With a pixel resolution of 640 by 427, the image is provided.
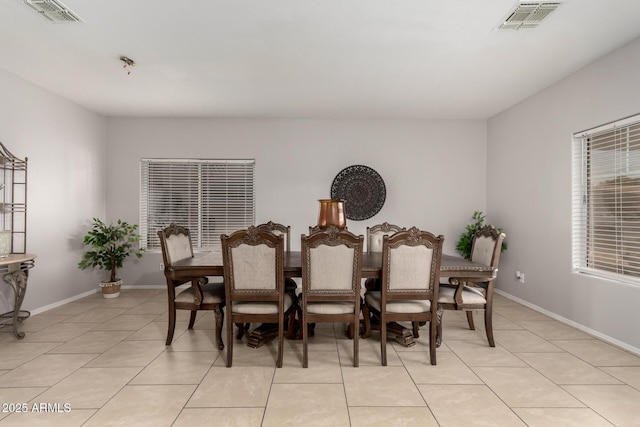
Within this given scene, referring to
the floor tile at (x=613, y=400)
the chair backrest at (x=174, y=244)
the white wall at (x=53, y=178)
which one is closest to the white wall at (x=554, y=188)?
the floor tile at (x=613, y=400)

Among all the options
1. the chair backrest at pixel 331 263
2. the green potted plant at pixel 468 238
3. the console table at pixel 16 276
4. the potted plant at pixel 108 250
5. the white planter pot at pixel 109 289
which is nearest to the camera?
the chair backrest at pixel 331 263

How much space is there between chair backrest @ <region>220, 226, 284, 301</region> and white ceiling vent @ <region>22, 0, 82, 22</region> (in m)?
2.04

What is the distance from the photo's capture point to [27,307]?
12.7 feet

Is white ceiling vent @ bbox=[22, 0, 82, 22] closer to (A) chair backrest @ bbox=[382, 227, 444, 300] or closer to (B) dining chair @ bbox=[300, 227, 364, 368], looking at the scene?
(B) dining chair @ bbox=[300, 227, 364, 368]

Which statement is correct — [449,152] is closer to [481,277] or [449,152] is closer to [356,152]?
[356,152]

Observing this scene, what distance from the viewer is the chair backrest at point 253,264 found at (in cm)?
255

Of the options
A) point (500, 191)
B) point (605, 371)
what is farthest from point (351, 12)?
point (500, 191)

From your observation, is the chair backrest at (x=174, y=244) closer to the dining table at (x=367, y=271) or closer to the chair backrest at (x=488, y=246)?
the dining table at (x=367, y=271)

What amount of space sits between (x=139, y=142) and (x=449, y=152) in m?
4.88

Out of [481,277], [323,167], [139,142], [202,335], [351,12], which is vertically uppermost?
[351,12]

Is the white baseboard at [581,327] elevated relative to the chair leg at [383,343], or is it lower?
lower

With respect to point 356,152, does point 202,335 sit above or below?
below

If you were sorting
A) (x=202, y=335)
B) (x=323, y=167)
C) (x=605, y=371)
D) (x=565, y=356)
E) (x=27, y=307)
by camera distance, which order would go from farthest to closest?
1. (x=323, y=167)
2. (x=27, y=307)
3. (x=202, y=335)
4. (x=565, y=356)
5. (x=605, y=371)

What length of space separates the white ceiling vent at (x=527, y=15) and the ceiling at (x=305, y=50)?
0.23ft
